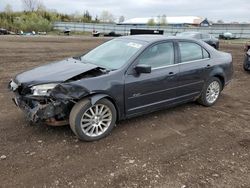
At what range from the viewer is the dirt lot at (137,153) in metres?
3.29

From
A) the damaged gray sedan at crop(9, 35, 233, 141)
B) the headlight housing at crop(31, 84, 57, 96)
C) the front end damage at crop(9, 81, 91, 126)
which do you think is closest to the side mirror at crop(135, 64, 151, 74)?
the damaged gray sedan at crop(9, 35, 233, 141)

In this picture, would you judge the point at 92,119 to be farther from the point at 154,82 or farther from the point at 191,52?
the point at 191,52

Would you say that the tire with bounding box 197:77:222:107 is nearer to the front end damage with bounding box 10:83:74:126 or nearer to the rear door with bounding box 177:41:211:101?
the rear door with bounding box 177:41:211:101

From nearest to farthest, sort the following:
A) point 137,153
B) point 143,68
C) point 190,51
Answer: point 137,153, point 143,68, point 190,51

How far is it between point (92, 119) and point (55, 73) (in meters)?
0.93

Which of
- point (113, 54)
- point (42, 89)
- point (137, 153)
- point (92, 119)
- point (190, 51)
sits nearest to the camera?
point (137, 153)

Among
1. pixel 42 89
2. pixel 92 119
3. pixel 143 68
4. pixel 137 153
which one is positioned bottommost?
pixel 137 153

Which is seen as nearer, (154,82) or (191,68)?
(154,82)

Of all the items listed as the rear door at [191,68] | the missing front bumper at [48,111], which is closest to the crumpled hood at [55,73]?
the missing front bumper at [48,111]

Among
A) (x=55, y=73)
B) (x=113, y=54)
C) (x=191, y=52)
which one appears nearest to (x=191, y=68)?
(x=191, y=52)

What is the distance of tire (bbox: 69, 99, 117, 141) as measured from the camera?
4.02 metres

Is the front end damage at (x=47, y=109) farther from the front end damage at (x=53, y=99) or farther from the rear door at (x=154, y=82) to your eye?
the rear door at (x=154, y=82)

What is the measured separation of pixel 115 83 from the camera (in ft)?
14.1

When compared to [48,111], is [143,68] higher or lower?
higher
